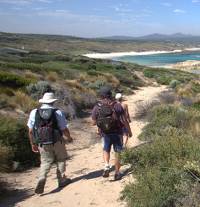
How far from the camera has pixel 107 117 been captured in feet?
23.1

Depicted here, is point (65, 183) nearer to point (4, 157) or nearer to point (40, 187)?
point (40, 187)

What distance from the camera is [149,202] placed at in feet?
17.0

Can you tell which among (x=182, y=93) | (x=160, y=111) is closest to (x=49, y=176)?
(x=160, y=111)

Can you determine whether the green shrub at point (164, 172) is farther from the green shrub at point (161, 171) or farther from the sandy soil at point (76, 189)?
the sandy soil at point (76, 189)

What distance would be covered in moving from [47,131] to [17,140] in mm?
2686

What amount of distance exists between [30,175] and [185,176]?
403 centimetres

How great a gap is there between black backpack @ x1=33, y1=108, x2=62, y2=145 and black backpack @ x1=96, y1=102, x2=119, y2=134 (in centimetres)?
80

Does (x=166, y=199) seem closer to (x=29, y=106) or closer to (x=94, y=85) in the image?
(x=29, y=106)

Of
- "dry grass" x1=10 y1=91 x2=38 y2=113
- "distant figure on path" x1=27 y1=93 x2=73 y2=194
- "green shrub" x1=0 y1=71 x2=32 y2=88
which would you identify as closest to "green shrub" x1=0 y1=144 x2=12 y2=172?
"distant figure on path" x1=27 y1=93 x2=73 y2=194

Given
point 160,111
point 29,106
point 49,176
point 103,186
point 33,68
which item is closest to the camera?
point 103,186

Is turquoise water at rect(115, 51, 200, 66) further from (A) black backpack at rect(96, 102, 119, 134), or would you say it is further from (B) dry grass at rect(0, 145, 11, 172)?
(A) black backpack at rect(96, 102, 119, 134)

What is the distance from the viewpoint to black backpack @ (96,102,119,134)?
701 centimetres

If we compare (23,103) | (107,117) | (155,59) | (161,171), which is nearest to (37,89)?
(23,103)

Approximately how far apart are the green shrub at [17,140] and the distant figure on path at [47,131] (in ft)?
6.70
